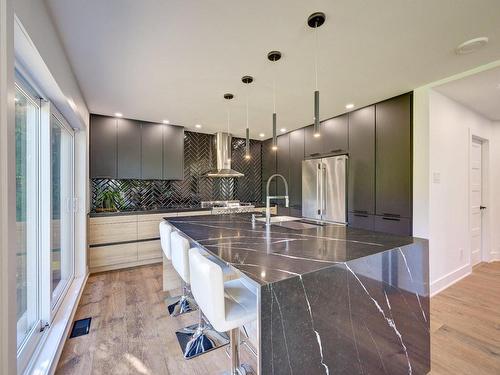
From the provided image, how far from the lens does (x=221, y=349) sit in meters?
1.76

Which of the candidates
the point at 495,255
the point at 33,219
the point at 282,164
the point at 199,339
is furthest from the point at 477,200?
the point at 33,219

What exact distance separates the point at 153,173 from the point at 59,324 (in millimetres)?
2477

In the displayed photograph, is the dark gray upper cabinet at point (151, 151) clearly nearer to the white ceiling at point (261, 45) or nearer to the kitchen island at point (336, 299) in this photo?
the white ceiling at point (261, 45)

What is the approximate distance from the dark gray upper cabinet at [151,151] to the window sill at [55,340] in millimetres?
2019

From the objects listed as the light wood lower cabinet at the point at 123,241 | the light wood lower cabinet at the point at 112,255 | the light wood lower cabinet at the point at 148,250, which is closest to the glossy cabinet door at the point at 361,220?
the light wood lower cabinet at the point at 123,241

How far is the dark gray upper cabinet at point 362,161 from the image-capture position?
3.13 m

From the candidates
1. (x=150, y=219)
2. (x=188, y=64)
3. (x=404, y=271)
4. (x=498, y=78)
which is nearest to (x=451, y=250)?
(x=498, y=78)

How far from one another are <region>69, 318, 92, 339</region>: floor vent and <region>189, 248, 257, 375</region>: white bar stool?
145cm

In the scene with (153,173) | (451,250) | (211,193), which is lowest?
(451,250)

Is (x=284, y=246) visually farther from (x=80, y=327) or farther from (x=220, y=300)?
(x=80, y=327)

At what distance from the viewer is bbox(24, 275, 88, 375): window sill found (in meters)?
1.44

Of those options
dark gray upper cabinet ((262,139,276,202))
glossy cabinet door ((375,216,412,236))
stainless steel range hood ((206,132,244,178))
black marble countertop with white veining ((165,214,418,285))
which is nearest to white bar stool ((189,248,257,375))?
black marble countertop with white veining ((165,214,418,285))

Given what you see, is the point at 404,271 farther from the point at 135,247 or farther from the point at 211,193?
the point at 211,193

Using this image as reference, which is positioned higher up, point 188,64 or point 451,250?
point 188,64
